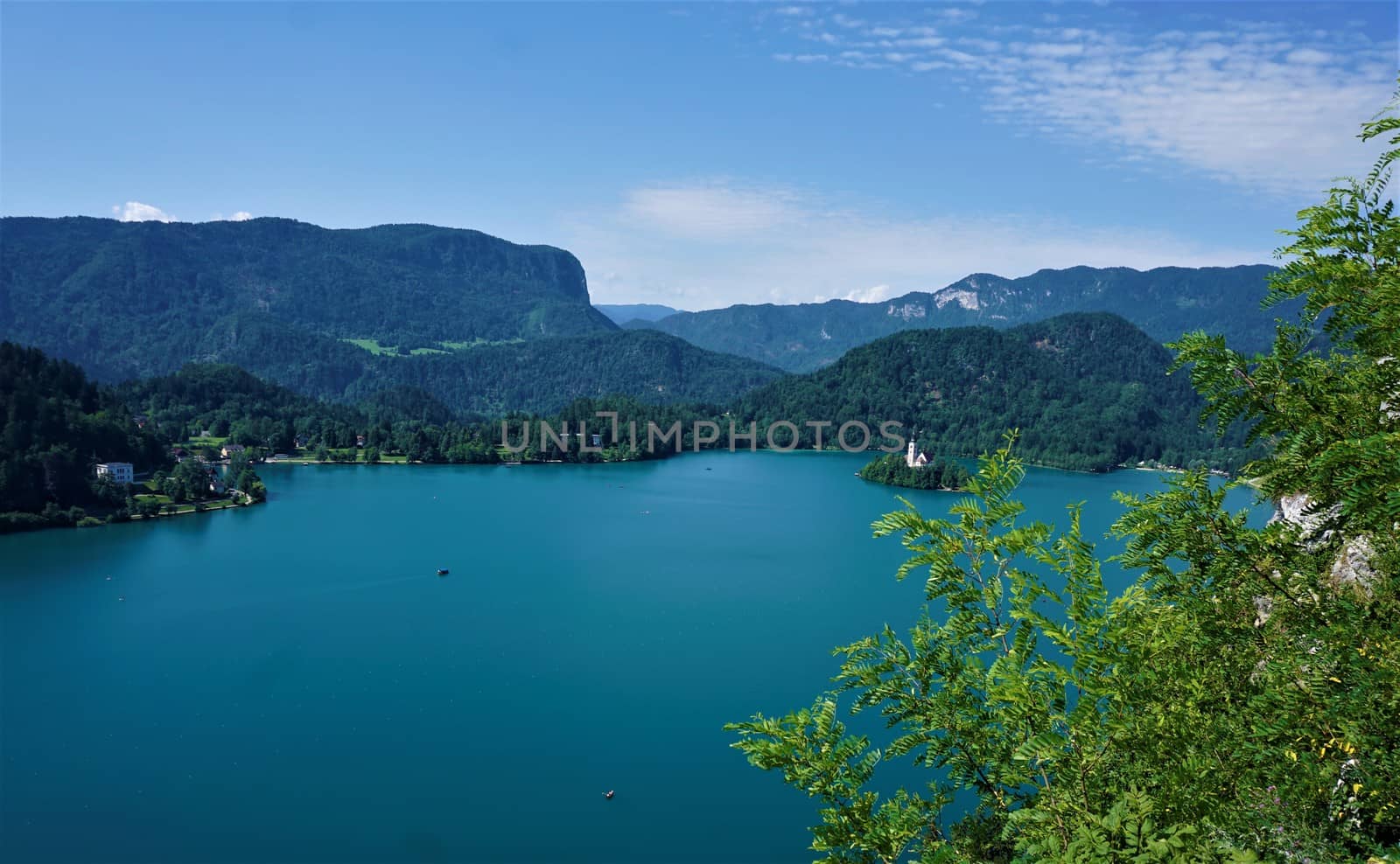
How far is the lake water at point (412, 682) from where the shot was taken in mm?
18016

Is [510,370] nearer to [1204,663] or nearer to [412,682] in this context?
[412,682]

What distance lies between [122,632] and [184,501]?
27600mm

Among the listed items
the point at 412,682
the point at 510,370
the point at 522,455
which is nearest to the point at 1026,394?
the point at 522,455

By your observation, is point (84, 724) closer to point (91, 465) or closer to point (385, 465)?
point (91, 465)

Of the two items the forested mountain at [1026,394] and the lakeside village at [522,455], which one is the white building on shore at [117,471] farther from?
the forested mountain at [1026,394]

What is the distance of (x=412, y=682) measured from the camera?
25.9 metres

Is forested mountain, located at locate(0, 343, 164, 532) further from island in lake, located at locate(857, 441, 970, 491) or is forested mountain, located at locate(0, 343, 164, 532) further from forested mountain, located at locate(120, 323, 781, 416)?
forested mountain, located at locate(120, 323, 781, 416)

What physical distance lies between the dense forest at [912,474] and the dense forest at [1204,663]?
213 ft

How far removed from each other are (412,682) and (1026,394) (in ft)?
369

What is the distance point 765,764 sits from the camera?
3895 millimetres

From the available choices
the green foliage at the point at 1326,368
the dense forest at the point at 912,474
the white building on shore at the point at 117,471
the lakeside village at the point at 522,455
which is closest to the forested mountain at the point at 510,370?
the lakeside village at the point at 522,455

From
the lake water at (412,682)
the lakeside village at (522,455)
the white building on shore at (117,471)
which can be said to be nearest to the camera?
the lake water at (412,682)

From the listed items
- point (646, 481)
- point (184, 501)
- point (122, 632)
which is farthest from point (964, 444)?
point (122, 632)

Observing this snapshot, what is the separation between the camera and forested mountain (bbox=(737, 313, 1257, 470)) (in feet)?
333
